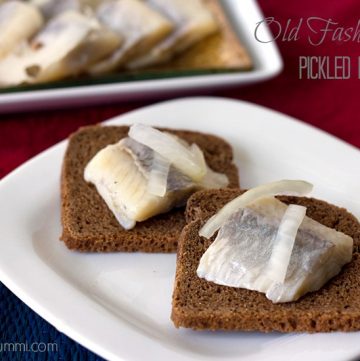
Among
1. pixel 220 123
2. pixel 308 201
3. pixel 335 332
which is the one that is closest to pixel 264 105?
pixel 220 123

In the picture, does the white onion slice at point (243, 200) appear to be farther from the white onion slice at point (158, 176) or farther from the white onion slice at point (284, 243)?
the white onion slice at point (158, 176)

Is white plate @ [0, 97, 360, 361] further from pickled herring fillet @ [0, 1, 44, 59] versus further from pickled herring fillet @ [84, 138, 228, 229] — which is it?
pickled herring fillet @ [0, 1, 44, 59]

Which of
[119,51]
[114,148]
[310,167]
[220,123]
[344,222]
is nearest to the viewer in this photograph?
[344,222]

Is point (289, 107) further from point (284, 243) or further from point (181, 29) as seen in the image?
point (284, 243)

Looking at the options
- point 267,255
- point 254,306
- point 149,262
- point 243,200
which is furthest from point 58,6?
point 254,306

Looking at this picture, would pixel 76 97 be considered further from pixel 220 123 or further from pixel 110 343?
pixel 110 343

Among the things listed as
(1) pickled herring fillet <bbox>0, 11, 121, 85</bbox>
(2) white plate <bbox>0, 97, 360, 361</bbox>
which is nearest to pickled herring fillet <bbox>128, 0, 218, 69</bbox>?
(1) pickled herring fillet <bbox>0, 11, 121, 85</bbox>
